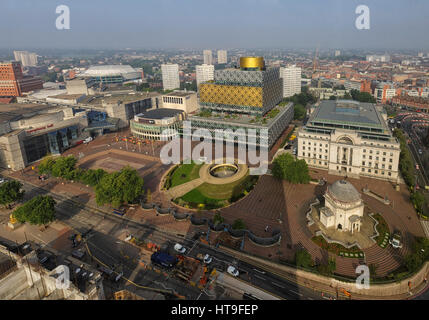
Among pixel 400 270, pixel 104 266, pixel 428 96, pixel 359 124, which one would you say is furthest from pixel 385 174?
pixel 428 96

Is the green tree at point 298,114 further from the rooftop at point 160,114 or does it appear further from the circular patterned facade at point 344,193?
the circular patterned facade at point 344,193

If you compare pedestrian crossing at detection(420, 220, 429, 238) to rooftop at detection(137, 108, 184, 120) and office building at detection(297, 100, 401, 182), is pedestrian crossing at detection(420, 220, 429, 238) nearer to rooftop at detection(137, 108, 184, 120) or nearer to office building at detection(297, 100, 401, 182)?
office building at detection(297, 100, 401, 182)

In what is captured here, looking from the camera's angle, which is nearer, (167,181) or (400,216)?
(400,216)

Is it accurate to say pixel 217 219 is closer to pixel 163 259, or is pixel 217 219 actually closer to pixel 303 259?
pixel 163 259

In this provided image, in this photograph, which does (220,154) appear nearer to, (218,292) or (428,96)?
(218,292)

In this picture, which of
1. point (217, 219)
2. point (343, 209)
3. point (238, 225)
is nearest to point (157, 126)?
point (217, 219)

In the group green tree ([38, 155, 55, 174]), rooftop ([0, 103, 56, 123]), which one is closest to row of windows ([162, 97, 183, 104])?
rooftop ([0, 103, 56, 123])
